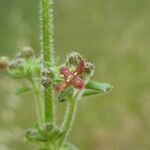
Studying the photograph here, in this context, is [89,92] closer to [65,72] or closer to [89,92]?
[89,92]

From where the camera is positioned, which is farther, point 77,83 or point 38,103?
point 38,103

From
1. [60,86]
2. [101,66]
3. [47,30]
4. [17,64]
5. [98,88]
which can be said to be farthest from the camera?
[101,66]

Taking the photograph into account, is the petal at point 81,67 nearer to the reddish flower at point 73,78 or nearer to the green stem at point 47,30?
the reddish flower at point 73,78

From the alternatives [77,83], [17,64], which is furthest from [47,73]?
[17,64]

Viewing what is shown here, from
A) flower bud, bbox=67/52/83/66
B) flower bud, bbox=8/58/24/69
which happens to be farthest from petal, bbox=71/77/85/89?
flower bud, bbox=8/58/24/69

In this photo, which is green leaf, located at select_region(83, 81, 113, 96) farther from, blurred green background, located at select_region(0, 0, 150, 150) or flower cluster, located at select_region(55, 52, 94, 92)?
blurred green background, located at select_region(0, 0, 150, 150)

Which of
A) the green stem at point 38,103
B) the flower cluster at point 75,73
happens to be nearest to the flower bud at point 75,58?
the flower cluster at point 75,73

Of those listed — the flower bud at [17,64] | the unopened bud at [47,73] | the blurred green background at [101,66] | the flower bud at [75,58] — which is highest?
the blurred green background at [101,66]

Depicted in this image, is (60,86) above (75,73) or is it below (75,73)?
below
